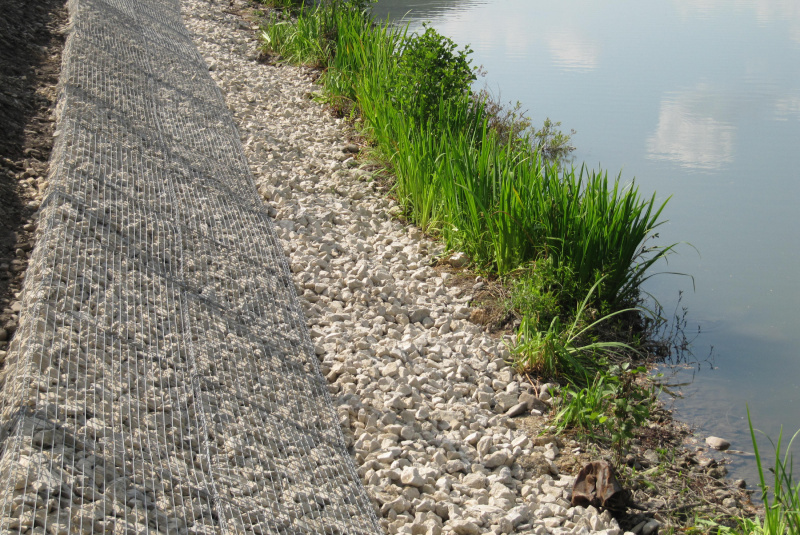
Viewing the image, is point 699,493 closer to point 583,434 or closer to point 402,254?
point 583,434

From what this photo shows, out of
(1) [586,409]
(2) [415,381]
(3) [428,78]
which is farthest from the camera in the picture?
(3) [428,78]

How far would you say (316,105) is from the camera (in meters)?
5.80

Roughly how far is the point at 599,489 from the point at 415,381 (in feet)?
2.91

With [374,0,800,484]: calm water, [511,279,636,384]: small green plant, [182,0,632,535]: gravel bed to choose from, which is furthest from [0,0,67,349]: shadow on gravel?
[374,0,800,484]: calm water

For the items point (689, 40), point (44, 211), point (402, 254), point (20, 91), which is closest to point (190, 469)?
point (44, 211)

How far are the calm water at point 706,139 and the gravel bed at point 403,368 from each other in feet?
3.43

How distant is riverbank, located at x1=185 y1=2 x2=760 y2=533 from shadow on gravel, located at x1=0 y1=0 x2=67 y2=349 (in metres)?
1.30

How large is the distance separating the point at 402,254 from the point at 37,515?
2493mm

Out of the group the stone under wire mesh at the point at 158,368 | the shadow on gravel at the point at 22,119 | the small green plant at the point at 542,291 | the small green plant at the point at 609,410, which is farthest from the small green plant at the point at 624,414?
the shadow on gravel at the point at 22,119

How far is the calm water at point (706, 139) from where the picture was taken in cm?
340

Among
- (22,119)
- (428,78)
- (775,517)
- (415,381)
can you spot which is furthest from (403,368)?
(22,119)

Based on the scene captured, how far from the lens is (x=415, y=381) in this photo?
2.74 meters

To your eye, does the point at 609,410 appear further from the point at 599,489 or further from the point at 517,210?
the point at 517,210

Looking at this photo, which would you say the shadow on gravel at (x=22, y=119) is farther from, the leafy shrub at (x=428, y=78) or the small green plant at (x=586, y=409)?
the leafy shrub at (x=428, y=78)
